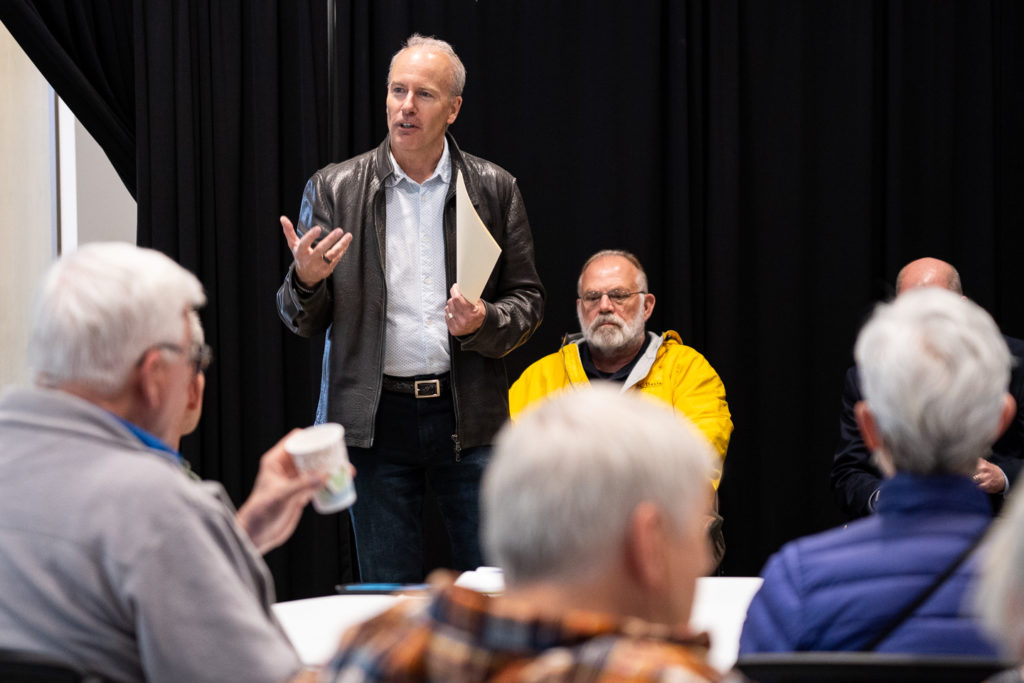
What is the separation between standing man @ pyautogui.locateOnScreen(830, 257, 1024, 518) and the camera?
3.27 m

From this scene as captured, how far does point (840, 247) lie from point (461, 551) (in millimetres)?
2243

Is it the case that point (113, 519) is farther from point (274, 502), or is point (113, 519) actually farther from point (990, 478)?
point (990, 478)

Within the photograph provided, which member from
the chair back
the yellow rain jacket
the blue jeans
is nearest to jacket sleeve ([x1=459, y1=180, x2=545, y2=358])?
the blue jeans

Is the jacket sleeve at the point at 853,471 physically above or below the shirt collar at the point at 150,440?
below

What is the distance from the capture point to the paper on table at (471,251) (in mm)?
2920

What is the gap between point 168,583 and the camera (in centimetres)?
135

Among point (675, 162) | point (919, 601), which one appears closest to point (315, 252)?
point (919, 601)

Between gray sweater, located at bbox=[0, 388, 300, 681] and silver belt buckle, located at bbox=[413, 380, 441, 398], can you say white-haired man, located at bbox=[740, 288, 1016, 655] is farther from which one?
silver belt buckle, located at bbox=[413, 380, 441, 398]

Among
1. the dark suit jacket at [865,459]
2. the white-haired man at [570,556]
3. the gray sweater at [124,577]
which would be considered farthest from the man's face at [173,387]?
the dark suit jacket at [865,459]

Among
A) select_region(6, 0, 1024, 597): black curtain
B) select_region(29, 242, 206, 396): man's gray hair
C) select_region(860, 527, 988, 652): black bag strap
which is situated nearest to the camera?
select_region(860, 527, 988, 652): black bag strap

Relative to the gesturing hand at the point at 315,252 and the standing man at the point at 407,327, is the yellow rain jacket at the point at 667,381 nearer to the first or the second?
the standing man at the point at 407,327

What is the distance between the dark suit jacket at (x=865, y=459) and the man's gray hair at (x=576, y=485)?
253 centimetres

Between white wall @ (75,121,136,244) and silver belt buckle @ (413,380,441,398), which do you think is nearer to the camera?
silver belt buckle @ (413,380,441,398)

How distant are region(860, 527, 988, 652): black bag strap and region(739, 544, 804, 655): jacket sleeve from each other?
0.30 ft
